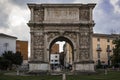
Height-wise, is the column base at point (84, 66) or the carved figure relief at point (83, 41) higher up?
the carved figure relief at point (83, 41)

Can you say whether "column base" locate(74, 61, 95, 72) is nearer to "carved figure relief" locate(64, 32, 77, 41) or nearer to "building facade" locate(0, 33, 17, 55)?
"carved figure relief" locate(64, 32, 77, 41)

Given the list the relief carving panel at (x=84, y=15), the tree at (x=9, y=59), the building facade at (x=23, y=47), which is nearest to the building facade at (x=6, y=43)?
the tree at (x=9, y=59)

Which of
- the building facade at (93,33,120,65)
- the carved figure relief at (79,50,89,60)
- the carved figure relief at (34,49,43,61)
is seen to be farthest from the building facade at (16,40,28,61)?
the carved figure relief at (79,50,89,60)

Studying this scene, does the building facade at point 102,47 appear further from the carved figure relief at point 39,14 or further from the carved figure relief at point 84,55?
the carved figure relief at point 39,14

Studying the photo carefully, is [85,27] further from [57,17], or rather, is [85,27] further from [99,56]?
[99,56]

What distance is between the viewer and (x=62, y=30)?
43594mm

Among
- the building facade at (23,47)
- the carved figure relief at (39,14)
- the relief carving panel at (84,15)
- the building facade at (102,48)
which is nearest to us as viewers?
the relief carving panel at (84,15)

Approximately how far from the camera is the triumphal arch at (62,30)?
43250 mm

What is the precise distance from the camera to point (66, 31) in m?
43.6

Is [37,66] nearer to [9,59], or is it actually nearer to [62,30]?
[62,30]

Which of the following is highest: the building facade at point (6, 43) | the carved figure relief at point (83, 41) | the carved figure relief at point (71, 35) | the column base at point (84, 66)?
the building facade at point (6, 43)

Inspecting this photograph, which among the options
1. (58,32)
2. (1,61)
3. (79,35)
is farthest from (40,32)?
(1,61)

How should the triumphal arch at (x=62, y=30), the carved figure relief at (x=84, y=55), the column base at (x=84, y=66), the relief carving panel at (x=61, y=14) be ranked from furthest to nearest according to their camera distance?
the relief carving panel at (x=61, y=14), the carved figure relief at (x=84, y=55), the triumphal arch at (x=62, y=30), the column base at (x=84, y=66)

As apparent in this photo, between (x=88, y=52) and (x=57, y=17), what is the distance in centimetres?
731
